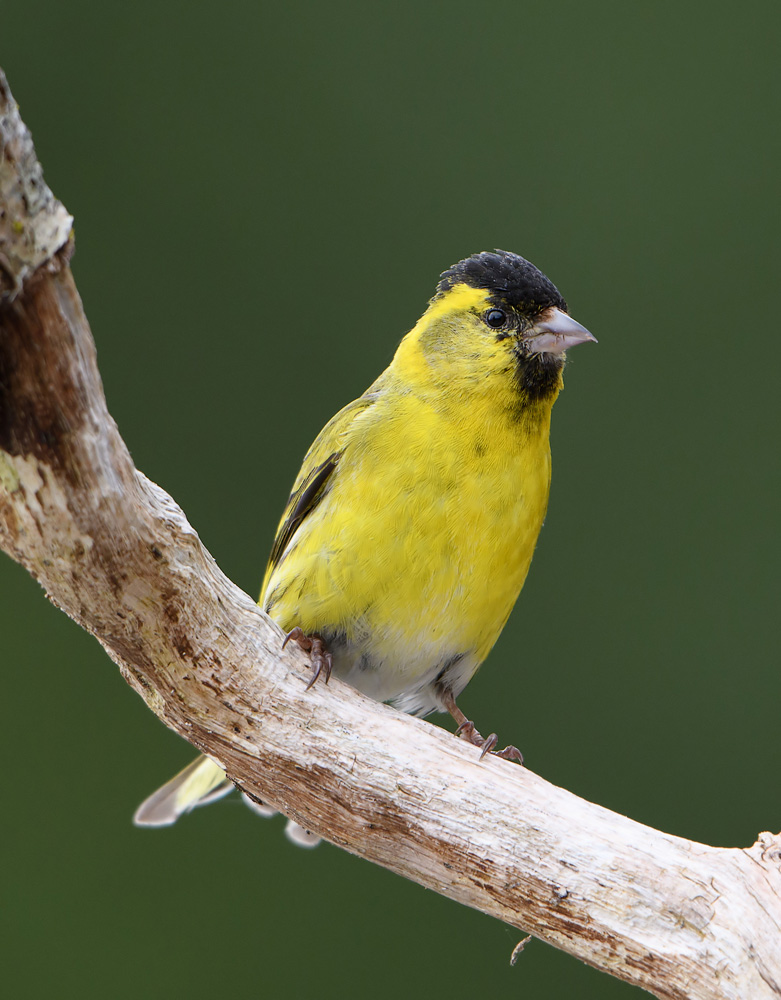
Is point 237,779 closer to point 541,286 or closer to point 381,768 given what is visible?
point 381,768

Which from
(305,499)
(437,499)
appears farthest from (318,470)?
(437,499)

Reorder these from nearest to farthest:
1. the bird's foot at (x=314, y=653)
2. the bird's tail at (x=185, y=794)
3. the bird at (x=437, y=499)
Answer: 1. the bird's foot at (x=314, y=653)
2. the bird at (x=437, y=499)
3. the bird's tail at (x=185, y=794)

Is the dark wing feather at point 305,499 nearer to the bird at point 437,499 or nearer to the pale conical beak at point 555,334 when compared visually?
the bird at point 437,499

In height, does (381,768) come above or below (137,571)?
below

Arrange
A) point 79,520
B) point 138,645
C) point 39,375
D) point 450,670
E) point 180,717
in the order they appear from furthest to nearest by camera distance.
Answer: point 450,670 < point 180,717 < point 138,645 < point 79,520 < point 39,375

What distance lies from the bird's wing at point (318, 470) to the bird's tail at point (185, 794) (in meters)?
0.50

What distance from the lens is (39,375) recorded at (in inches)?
52.8

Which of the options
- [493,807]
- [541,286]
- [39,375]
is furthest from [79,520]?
[541,286]

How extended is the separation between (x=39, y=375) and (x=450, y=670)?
142cm

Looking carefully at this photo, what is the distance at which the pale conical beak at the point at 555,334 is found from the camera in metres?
2.32

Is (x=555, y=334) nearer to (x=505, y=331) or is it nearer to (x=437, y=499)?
(x=505, y=331)

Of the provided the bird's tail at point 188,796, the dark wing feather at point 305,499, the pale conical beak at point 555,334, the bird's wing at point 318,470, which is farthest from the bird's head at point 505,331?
the bird's tail at point 188,796

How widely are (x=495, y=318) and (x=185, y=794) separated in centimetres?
141

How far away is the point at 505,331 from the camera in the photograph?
237cm
